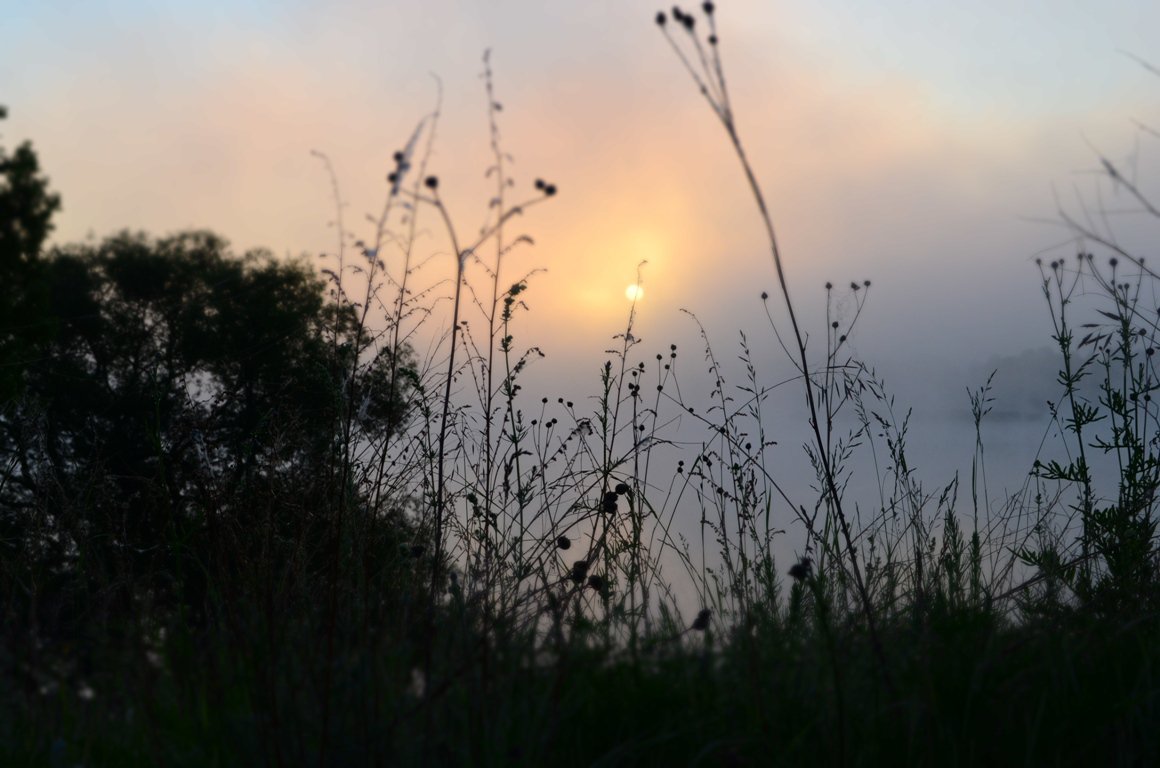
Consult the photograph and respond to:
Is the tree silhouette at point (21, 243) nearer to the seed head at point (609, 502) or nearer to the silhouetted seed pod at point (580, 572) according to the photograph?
the seed head at point (609, 502)

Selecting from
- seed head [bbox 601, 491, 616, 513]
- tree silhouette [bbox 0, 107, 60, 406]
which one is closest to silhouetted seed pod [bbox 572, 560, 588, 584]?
seed head [bbox 601, 491, 616, 513]

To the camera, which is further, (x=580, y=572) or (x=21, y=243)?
(x=21, y=243)

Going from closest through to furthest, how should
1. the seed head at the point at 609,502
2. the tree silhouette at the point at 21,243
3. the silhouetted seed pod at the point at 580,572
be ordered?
the silhouetted seed pod at the point at 580,572 → the seed head at the point at 609,502 → the tree silhouette at the point at 21,243

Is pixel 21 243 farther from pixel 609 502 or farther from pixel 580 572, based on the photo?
pixel 580 572

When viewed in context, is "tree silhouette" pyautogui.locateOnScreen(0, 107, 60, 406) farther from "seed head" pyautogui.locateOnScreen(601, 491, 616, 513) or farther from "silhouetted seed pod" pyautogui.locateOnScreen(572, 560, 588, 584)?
"silhouetted seed pod" pyautogui.locateOnScreen(572, 560, 588, 584)

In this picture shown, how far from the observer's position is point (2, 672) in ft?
6.84

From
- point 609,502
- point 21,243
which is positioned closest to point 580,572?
point 609,502

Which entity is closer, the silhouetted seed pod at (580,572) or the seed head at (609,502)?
the silhouetted seed pod at (580,572)

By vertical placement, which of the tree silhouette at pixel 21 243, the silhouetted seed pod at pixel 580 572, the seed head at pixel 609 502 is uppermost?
the tree silhouette at pixel 21 243

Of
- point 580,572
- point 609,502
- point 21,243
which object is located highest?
point 21,243

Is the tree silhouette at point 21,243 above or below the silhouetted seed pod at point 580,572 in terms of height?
above

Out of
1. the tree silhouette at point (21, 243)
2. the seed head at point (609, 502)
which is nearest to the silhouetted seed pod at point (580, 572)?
the seed head at point (609, 502)

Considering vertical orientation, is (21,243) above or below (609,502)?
above

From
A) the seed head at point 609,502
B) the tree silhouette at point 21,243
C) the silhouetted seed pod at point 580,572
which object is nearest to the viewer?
the silhouetted seed pod at point 580,572
